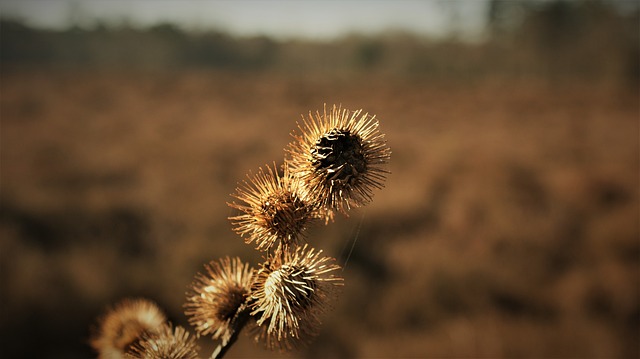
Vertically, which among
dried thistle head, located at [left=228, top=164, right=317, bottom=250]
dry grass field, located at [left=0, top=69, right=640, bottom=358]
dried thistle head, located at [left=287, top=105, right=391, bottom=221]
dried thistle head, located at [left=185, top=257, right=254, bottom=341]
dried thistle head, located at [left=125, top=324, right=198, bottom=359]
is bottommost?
dried thistle head, located at [left=125, top=324, right=198, bottom=359]

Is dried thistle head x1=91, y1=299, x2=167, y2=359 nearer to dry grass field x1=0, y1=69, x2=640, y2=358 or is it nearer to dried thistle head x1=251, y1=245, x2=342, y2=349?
dried thistle head x1=251, y1=245, x2=342, y2=349

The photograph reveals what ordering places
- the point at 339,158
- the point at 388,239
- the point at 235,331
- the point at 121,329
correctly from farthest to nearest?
the point at 388,239
the point at 121,329
the point at 339,158
the point at 235,331

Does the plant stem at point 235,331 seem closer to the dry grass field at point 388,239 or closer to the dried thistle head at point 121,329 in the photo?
the dried thistle head at point 121,329

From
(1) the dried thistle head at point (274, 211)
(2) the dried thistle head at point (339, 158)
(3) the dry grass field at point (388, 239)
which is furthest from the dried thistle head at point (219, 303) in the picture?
(3) the dry grass field at point (388, 239)

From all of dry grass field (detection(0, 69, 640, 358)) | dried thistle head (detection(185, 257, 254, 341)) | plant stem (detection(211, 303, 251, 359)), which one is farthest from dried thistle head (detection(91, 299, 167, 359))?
dry grass field (detection(0, 69, 640, 358))

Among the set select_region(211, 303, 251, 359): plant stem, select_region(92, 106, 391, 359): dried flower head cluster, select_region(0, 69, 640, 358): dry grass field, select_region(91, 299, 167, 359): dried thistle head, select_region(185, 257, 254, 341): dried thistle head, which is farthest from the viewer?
select_region(0, 69, 640, 358): dry grass field

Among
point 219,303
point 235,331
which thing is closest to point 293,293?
point 235,331

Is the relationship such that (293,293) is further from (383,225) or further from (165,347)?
(383,225)
